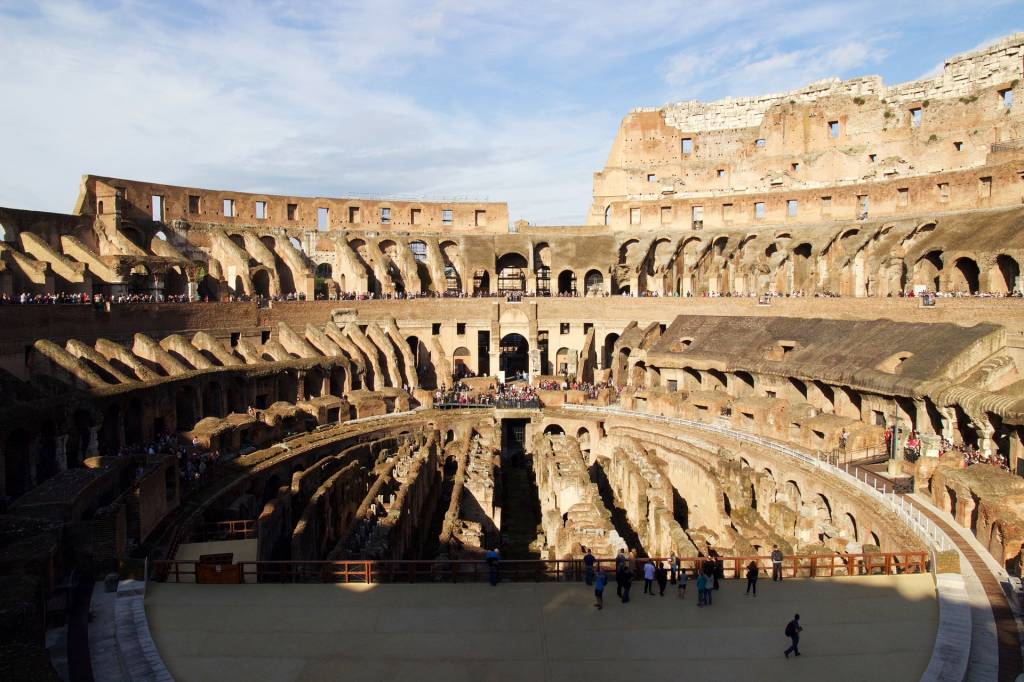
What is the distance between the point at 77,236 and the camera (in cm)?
3594

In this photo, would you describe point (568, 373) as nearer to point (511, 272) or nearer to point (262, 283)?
point (511, 272)

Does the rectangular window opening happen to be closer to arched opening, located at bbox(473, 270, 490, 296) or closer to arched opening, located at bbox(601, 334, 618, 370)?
arched opening, located at bbox(601, 334, 618, 370)

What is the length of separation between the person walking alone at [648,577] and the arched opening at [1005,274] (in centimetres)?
2598

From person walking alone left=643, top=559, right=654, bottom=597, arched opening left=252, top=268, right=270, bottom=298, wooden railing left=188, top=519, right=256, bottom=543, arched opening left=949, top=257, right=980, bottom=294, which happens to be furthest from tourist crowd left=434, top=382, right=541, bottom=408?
person walking alone left=643, top=559, right=654, bottom=597

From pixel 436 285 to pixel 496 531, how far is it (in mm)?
25727

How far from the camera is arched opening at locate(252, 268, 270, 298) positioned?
43250 millimetres

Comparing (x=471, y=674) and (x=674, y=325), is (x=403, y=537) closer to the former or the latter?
(x=471, y=674)

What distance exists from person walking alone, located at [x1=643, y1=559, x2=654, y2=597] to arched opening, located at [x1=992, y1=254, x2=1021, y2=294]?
26.0 meters

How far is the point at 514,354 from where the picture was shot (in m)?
47.7

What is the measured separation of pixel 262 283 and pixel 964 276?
35.8m

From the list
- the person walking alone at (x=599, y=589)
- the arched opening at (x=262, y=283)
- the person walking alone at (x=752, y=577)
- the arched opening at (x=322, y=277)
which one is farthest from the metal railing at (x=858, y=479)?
the arched opening at (x=322, y=277)

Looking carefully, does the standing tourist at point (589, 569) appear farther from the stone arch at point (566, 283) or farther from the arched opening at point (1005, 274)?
the stone arch at point (566, 283)

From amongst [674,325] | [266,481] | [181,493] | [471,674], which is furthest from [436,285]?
[471,674]

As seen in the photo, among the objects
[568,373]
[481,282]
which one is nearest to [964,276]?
[568,373]
